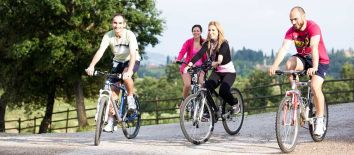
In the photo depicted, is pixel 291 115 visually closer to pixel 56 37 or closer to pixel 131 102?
pixel 131 102

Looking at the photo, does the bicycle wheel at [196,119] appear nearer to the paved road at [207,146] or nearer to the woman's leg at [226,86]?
the paved road at [207,146]

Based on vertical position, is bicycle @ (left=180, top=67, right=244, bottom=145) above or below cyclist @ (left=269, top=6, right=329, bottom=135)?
below

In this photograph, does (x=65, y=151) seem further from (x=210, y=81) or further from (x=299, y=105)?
(x=299, y=105)

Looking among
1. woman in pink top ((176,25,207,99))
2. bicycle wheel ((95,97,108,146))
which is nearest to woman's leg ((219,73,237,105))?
woman in pink top ((176,25,207,99))

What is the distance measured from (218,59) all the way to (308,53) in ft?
5.34

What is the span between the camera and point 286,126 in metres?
7.61

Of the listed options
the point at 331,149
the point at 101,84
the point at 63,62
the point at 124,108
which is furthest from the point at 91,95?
the point at 331,149

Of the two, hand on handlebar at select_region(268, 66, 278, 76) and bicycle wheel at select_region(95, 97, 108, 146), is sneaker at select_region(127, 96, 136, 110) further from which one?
hand on handlebar at select_region(268, 66, 278, 76)

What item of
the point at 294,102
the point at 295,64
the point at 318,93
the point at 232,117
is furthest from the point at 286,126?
the point at 232,117

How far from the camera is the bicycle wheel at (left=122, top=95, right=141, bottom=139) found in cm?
979

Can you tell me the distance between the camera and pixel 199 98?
880 centimetres

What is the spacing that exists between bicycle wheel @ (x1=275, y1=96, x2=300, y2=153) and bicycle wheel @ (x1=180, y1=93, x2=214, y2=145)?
147 centimetres

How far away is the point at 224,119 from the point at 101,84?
21.0m

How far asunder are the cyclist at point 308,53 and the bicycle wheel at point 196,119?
4.51 ft
